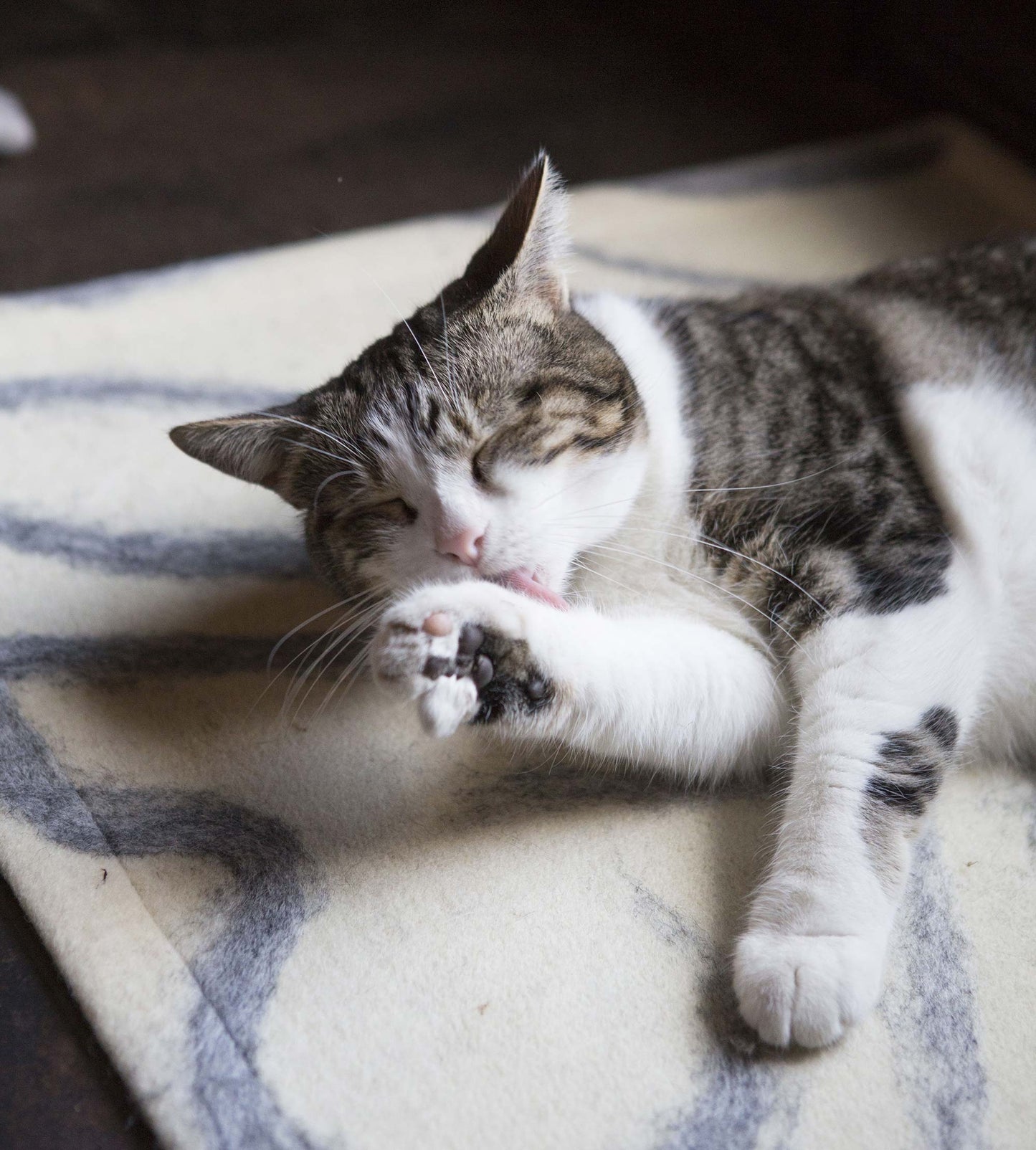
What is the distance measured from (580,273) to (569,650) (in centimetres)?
115

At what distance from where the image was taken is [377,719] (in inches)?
51.7

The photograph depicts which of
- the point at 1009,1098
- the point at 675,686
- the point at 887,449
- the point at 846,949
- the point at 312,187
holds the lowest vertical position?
the point at 1009,1098

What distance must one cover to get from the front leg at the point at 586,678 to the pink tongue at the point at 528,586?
4cm

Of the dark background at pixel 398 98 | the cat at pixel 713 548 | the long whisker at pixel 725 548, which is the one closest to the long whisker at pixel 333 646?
the cat at pixel 713 548

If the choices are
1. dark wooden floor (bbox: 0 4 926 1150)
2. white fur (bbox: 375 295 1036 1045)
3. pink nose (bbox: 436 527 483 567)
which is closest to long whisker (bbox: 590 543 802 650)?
white fur (bbox: 375 295 1036 1045)

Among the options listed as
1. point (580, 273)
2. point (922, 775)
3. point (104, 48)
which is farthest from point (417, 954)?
point (104, 48)

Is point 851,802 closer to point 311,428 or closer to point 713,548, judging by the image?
point 713,548

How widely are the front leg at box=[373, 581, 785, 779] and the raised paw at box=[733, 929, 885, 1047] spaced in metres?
0.26

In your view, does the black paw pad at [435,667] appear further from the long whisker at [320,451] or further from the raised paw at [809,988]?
the raised paw at [809,988]

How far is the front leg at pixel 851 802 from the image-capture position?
3.26ft

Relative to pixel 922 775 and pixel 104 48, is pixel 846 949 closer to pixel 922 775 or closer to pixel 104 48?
pixel 922 775

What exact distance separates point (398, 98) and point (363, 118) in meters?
0.16

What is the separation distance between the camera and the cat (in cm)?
106

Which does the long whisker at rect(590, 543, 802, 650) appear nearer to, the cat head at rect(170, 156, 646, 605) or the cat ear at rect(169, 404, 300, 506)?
the cat head at rect(170, 156, 646, 605)
